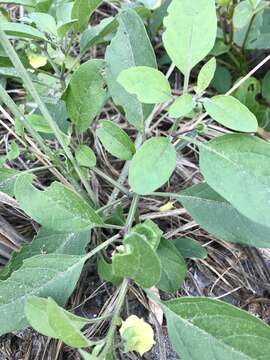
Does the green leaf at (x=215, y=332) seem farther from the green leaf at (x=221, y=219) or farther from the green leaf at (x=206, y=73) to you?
the green leaf at (x=206, y=73)

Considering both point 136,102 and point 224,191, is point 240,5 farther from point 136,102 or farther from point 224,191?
point 224,191

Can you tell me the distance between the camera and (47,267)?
0.89 metres

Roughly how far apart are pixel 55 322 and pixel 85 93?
49cm

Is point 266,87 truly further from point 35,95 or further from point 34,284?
point 34,284

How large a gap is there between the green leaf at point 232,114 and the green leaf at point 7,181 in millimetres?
404

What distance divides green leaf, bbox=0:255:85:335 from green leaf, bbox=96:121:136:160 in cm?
20

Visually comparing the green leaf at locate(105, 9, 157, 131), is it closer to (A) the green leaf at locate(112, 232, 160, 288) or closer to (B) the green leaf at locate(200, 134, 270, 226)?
(B) the green leaf at locate(200, 134, 270, 226)

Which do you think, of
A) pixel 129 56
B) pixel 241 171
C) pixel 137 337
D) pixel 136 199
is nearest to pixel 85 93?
pixel 129 56

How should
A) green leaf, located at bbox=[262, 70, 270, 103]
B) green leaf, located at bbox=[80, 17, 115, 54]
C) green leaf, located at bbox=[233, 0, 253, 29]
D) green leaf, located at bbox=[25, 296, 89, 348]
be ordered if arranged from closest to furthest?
green leaf, located at bbox=[25, 296, 89, 348], green leaf, located at bbox=[80, 17, 115, 54], green leaf, located at bbox=[233, 0, 253, 29], green leaf, located at bbox=[262, 70, 270, 103]

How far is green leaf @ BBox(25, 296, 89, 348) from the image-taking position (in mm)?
670

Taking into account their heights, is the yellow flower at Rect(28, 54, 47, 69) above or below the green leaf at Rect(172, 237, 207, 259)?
above

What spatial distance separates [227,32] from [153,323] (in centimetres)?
77

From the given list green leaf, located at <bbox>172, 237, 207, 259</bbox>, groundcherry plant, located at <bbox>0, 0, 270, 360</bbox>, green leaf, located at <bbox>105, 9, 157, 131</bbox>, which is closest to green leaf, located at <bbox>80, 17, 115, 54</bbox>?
groundcherry plant, located at <bbox>0, 0, 270, 360</bbox>

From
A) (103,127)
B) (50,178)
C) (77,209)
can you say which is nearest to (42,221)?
(77,209)
